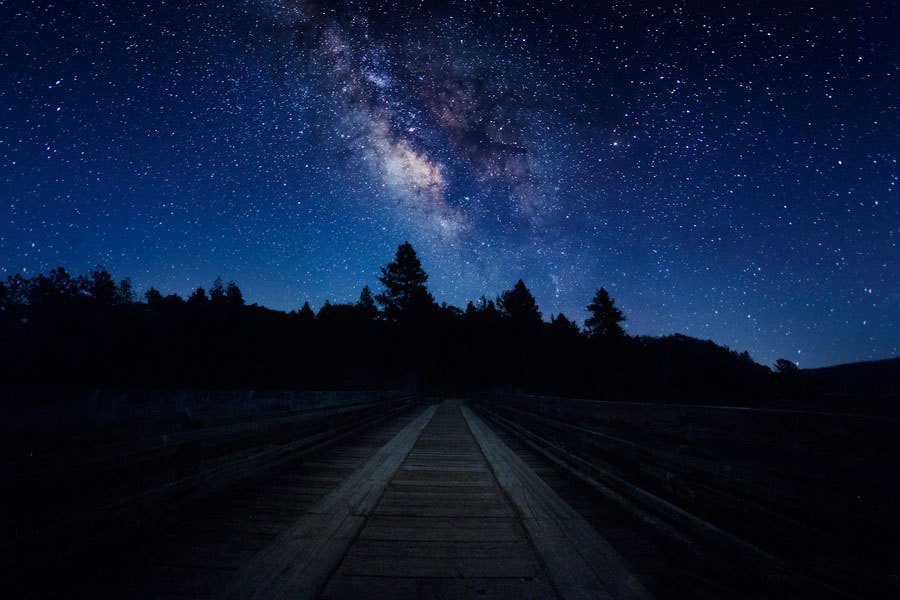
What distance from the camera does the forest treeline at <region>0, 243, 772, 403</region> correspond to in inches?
2224

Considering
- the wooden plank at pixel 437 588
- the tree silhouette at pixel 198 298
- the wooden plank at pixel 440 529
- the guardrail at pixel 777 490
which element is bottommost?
the wooden plank at pixel 440 529

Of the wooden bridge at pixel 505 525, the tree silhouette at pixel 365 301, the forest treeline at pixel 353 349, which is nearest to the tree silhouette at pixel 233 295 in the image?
the forest treeline at pixel 353 349

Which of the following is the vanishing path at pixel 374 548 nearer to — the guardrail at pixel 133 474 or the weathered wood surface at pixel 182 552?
the weathered wood surface at pixel 182 552

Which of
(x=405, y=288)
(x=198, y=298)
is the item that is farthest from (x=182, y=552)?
(x=198, y=298)

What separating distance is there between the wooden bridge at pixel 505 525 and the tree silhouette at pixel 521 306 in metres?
60.4

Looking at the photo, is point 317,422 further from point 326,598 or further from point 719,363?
point 719,363

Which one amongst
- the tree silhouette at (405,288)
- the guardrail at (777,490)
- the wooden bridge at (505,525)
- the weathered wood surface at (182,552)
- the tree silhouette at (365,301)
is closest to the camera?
the guardrail at (777,490)

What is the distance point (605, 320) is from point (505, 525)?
73.6 metres

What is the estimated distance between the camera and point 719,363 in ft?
278

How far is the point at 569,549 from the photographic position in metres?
3.17

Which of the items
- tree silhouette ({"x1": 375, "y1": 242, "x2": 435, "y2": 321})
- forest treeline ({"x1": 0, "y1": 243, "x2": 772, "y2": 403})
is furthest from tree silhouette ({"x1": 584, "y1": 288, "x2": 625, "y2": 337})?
tree silhouette ({"x1": 375, "y1": 242, "x2": 435, "y2": 321})

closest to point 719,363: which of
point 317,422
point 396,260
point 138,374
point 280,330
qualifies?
point 396,260

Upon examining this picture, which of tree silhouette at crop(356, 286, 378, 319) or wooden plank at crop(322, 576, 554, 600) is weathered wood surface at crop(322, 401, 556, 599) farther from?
tree silhouette at crop(356, 286, 378, 319)

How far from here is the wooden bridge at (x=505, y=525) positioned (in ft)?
6.00
